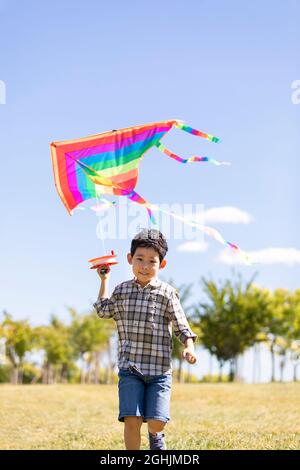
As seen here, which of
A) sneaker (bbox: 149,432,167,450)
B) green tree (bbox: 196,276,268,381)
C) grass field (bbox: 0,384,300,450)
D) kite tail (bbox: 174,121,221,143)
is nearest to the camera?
sneaker (bbox: 149,432,167,450)

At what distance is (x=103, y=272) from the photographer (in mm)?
4594

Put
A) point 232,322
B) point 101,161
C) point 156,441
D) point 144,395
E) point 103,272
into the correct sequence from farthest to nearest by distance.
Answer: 1. point 232,322
2. point 101,161
3. point 103,272
4. point 156,441
5. point 144,395

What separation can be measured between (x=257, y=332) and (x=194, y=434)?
27.1 m

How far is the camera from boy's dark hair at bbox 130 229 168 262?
4.40m

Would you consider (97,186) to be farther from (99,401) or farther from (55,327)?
(55,327)

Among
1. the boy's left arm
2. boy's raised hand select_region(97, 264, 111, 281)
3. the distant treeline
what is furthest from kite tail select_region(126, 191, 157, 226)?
the distant treeline

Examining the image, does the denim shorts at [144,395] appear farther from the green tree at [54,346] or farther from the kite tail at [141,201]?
the green tree at [54,346]

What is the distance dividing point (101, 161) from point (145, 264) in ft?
4.87

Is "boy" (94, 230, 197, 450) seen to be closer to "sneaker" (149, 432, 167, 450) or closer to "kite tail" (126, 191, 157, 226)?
"sneaker" (149, 432, 167, 450)

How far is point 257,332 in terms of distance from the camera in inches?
1315

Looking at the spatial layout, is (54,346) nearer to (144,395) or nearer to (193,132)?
(193,132)

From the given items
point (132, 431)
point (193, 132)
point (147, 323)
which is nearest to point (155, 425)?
point (132, 431)

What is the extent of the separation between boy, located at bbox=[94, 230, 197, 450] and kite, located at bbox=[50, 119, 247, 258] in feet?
3.65

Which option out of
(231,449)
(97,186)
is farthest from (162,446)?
(97,186)
